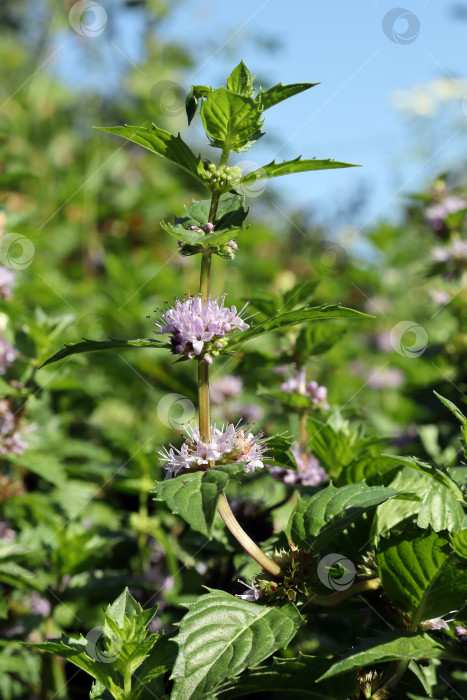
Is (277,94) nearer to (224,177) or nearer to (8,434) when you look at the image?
(224,177)

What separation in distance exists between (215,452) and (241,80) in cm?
60

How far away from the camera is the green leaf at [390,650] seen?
750 mm

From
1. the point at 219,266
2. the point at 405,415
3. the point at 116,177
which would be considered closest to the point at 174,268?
the point at 219,266

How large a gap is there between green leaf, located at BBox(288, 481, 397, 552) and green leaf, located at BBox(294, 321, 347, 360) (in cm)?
65

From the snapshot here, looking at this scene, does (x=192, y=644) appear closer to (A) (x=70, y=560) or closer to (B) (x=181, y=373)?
(A) (x=70, y=560)

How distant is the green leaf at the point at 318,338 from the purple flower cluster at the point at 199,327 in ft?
1.97

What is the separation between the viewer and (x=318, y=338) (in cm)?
160

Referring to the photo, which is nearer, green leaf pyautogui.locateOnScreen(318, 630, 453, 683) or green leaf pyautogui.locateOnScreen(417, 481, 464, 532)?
green leaf pyautogui.locateOnScreen(318, 630, 453, 683)

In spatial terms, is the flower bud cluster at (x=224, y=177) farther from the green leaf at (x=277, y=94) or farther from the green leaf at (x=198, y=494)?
the green leaf at (x=198, y=494)

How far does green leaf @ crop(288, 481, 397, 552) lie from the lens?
0.89 meters

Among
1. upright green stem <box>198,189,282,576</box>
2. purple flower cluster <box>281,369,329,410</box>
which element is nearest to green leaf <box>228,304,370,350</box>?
upright green stem <box>198,189,282,576</box>

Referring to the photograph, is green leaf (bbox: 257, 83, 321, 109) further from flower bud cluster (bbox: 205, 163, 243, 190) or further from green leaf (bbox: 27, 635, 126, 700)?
green leaf (bbox: 27, 635, 126, 700)

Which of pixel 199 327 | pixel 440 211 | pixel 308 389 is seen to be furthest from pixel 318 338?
pixel 440 211

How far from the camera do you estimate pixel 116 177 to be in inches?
179
